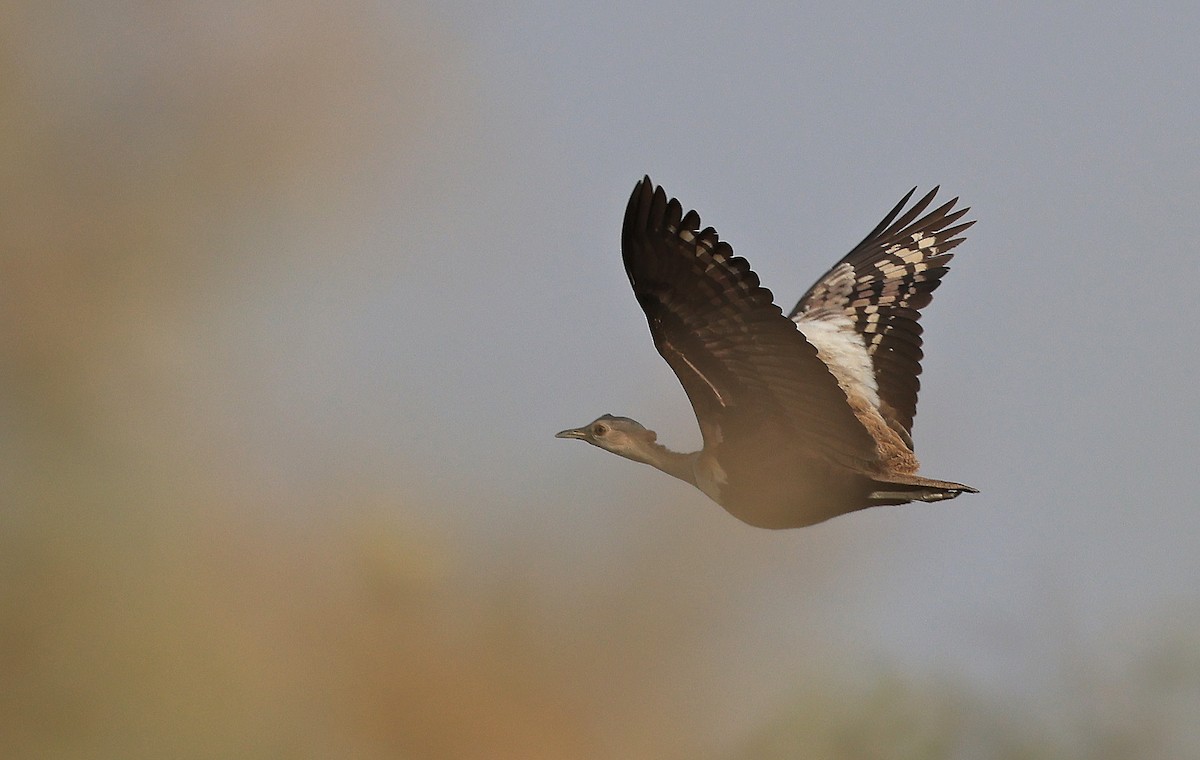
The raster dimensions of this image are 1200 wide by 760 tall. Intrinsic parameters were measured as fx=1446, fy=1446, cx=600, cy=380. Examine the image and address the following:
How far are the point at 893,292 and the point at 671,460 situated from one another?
3418mm

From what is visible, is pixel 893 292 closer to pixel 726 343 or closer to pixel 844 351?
pixel 844 351

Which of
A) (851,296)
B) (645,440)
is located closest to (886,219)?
(851,296)

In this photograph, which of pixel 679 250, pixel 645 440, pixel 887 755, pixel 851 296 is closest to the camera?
pixel 679 250

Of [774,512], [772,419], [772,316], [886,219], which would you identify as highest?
[886,219]

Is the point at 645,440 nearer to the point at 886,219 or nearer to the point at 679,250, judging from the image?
the point at 679,250

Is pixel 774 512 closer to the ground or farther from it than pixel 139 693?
farther from it

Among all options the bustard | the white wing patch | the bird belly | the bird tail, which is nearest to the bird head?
the bustard

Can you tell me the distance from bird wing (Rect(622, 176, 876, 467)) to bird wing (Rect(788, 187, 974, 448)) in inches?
88.0

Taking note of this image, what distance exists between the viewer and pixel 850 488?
11859 mm

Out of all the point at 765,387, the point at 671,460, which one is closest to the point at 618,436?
the point at 671,460

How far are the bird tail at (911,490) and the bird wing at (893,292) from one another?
1.94 meters

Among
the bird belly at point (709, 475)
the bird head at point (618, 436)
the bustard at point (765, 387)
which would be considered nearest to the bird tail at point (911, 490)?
the bustard at point (765, 387)

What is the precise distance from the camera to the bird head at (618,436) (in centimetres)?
1330

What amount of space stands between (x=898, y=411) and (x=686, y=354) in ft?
11.3
